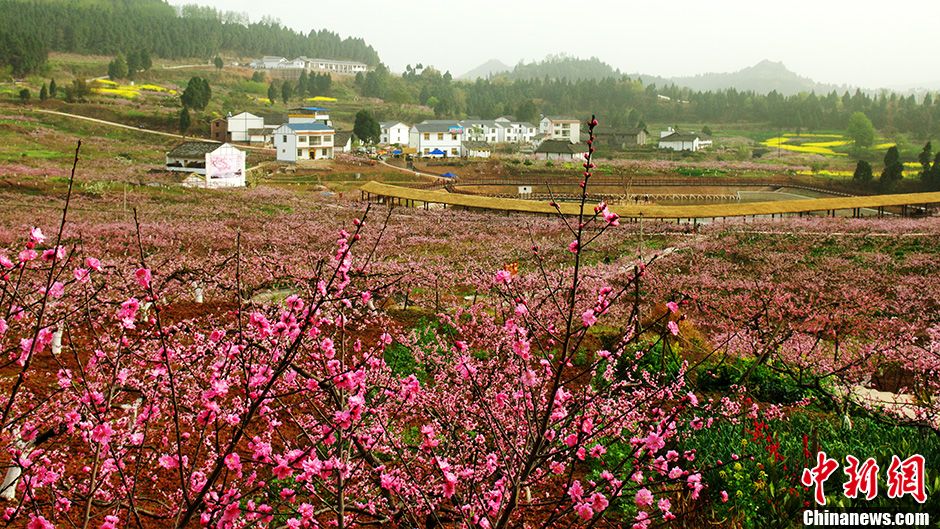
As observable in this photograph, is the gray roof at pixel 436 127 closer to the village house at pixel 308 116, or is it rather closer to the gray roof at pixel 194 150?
the village house at pixel 308 116

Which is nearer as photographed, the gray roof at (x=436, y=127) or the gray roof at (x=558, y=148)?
the gray roof at (x=558, y=148)

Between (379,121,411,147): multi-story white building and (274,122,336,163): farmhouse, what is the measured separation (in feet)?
80.7

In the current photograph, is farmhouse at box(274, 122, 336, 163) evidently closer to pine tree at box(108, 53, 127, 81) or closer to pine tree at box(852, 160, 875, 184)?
pine tree at box(852, 160, 875, 184)

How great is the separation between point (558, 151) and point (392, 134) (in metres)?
26.7

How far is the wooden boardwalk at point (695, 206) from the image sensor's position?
4616 centimetres

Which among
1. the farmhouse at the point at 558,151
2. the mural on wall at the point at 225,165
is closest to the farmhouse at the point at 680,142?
the farmhouse at the point at 558,151

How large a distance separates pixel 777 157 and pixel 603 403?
107938 millimetres

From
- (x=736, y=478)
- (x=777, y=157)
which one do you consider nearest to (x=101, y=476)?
(x=736, y=478)

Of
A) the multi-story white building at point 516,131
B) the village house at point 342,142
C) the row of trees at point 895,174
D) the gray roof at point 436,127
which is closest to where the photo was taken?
the row of trees at point 895,174

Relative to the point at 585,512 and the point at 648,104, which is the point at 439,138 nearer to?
the point at 648,104

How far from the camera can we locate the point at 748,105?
160 m

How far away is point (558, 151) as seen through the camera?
A: 97.8 meters

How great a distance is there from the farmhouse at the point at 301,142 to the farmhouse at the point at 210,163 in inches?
764

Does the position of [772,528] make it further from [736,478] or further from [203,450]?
[203,450]
